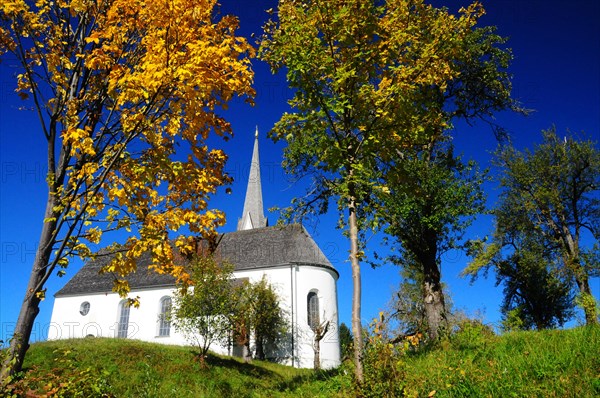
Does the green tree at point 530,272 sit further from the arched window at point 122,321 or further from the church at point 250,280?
the arched window at point 122,321

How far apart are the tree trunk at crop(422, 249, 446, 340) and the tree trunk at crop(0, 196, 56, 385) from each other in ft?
43.4

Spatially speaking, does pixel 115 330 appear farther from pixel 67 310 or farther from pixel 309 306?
pixel 309 306

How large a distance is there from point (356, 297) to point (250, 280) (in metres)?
26.5

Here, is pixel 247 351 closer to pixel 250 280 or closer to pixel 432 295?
pixel 250 280

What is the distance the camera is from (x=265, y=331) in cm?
2905

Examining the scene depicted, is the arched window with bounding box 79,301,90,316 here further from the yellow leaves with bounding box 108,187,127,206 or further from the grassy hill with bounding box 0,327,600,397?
the yellow leaves with bounding box 108,187,127,206

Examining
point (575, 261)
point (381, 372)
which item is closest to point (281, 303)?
point (575, 261)

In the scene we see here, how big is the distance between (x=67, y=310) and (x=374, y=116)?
39.9m

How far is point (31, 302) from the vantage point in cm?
584

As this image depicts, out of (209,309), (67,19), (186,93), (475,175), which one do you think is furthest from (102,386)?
(209,309)

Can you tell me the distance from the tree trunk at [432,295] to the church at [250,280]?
53.2ft

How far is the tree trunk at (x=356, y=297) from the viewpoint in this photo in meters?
6.67

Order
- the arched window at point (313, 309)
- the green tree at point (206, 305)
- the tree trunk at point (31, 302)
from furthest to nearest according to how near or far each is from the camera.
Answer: the arched window at point (313, 309), the green tree at point (206, 305), the tree trunk at point (31, 302)

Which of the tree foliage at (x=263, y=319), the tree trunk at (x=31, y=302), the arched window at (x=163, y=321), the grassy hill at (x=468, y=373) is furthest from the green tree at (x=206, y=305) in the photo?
the tree trunk at (x=31, y=302)
